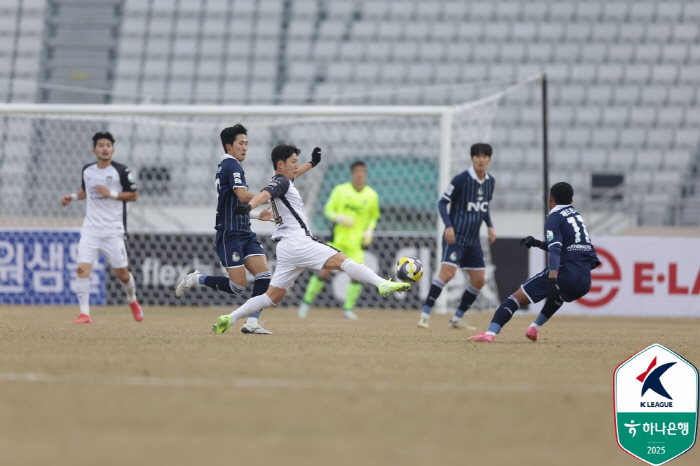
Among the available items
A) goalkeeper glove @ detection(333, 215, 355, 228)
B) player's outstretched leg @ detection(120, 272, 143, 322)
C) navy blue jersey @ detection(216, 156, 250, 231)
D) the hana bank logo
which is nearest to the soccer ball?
navy blue jersey @ detection(216, 156, 250, 231)

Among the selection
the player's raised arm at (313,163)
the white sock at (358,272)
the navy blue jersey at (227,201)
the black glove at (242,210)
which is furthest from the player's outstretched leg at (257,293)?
the black glove at (242,210)

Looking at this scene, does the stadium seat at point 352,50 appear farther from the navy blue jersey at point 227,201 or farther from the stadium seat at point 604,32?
the navy blue jersey at point 227,201

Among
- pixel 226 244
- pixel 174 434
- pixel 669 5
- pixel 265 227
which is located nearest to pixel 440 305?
pixel 265 227

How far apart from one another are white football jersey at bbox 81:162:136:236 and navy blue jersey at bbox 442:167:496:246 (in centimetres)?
347

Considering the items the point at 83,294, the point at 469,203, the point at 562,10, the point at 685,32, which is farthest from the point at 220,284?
the point at 685,32

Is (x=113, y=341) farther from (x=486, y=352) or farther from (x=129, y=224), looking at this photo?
(x=129, y=224)

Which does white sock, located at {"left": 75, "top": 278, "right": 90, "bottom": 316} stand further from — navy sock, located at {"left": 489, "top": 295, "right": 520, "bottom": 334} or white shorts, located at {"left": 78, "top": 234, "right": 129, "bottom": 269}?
navy sock, located at {"left": 489, "top": 295, "right": 520, "bottom": 334}

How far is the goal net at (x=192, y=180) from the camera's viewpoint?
1398cm

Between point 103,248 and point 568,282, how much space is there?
201 inches

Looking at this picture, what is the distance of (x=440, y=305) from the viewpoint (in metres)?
13.1

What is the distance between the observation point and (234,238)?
8.20 m

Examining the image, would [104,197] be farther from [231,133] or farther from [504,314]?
[504,314]

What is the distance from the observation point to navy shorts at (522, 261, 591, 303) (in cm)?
754

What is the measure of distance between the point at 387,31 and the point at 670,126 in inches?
258
